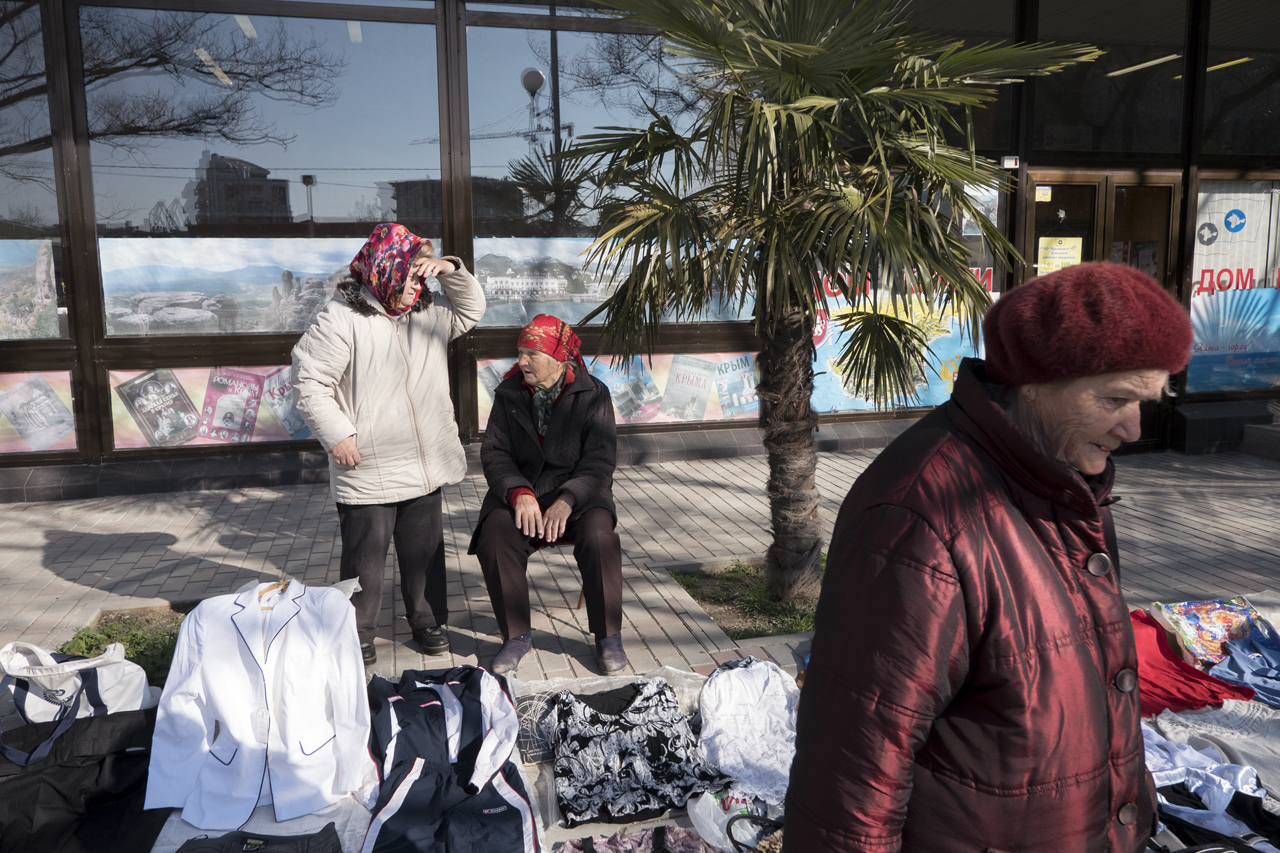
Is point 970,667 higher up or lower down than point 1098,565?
lower down

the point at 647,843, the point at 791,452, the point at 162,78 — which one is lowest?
the point at 647,843

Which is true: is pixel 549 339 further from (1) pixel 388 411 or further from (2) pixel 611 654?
(2) pixel 611 654

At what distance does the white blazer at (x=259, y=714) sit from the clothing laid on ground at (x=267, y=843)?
0.31 feet

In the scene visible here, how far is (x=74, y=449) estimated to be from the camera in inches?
277

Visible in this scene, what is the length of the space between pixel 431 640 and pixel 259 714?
1.21m

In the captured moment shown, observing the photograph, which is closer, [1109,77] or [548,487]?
[548,487]

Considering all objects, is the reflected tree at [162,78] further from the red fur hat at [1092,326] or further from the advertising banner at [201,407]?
the red fur hat at [1092,326]

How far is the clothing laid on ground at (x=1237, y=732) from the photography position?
3.12 meters

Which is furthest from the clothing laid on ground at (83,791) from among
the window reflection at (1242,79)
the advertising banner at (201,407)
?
the window reflection at (1242,79)

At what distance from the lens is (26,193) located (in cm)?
679

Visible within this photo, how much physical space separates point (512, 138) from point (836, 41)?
4638mm

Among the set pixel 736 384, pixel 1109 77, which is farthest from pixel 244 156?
pixel 1109 77

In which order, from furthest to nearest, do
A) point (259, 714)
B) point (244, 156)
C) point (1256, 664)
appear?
point (244, 156)
point (1256, 664)
point (259, 714)

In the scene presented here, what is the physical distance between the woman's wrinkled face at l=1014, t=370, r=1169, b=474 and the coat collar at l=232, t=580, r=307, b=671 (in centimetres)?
251
